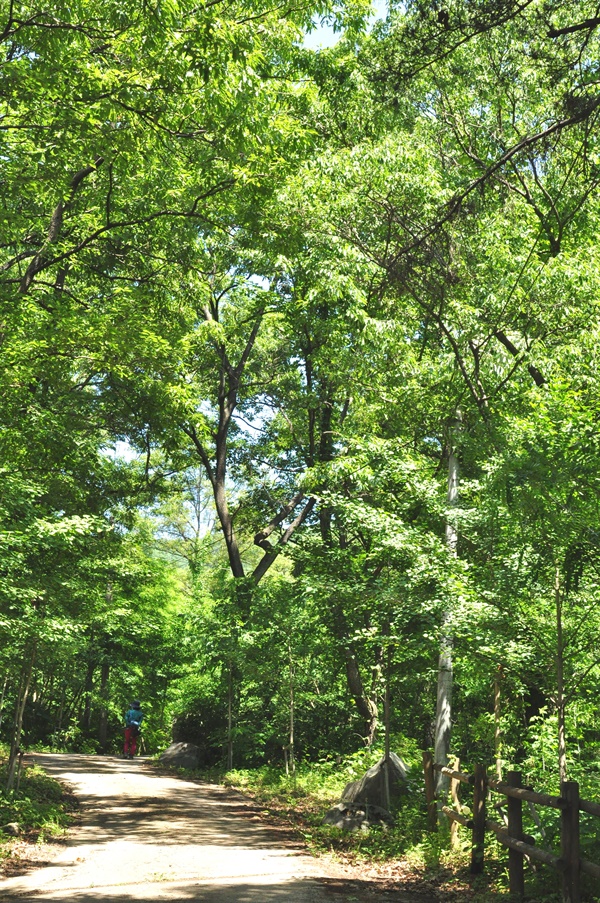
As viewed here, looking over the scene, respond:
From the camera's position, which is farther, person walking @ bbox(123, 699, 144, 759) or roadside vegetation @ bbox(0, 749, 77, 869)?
person walking @ bbox(123, 699, 144, 759)

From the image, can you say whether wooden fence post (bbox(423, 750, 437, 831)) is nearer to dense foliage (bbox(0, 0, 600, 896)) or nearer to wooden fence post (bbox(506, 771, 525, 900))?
dense foliage (bbox(0, 0, 600, 896))

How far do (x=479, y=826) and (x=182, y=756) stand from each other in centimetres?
1422

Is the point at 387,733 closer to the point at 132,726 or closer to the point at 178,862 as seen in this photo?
the point at 178,862

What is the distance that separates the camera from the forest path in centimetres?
674

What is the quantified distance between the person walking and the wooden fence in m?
15.0

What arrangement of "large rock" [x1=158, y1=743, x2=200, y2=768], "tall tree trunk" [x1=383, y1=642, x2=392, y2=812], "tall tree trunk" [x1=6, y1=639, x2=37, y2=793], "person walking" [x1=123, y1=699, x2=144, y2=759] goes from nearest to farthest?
"tall tree trunk" [x1=6, y1=639, x2=37, y2=793]
"tall tree trunk" [x1=383, y1=642, x2=392, y2=812]
"large rock" [x1=158, y1=743, x2=200, y2=768]
"person walking" [x1=123, y1=699, x2=144, y2=759]

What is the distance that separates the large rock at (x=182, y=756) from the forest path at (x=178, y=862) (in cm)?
631

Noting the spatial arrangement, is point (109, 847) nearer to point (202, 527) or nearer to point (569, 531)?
point (569, 531)

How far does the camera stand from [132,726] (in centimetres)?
2252

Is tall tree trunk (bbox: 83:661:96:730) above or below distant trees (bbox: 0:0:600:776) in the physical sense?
below

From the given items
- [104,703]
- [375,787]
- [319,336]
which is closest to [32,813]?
[375,787]

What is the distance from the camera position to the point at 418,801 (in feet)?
36.4

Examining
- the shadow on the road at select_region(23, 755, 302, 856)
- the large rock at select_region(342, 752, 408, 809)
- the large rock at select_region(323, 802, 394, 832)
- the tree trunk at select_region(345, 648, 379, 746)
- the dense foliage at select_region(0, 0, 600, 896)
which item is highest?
the dense foliage at select_region(0, 0, 600, 896)

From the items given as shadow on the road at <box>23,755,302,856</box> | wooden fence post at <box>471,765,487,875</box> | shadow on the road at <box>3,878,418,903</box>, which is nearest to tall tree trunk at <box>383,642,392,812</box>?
shadow on the road at <box>23,755,302,856</box>
